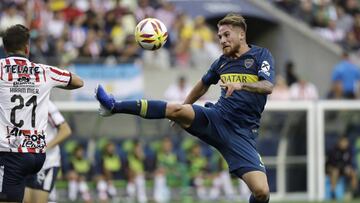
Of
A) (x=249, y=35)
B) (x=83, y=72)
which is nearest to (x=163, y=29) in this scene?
(x=83, y=72)

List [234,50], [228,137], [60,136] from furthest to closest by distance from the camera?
1. [60,136]
2. [234,50]
3. [228,137]

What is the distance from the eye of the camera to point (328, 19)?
86.7 ft

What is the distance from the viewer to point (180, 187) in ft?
69.2

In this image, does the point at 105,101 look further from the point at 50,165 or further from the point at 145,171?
the point at 145,171

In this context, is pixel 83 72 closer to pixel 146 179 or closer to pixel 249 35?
pixel 146 179

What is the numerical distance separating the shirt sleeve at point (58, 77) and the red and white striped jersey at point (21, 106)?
0.30 feet

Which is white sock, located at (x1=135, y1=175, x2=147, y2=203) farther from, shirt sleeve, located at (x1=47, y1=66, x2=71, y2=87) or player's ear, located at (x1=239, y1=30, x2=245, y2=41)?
shirt sleeve, located at (x1=47, y1=66, x2=71, y2=87)

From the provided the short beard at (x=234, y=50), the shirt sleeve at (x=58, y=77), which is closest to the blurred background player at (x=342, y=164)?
the short beard at (x=234, y=50)

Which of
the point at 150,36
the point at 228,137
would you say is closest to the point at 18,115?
the point at 150,36

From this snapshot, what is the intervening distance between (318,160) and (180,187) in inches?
121

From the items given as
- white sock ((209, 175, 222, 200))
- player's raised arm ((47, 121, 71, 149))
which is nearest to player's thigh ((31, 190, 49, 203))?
player's raised arm ((47, 121, 71, 149))

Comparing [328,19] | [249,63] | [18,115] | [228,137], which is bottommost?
[228,137]

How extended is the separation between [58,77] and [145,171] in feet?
36.7

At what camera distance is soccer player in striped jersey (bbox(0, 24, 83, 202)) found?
960 centimetres
